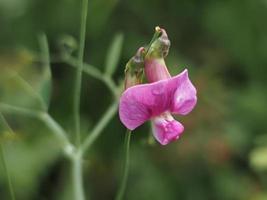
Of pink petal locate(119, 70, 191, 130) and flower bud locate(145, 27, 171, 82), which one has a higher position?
flower bud locate(145, 27, 171, 82)

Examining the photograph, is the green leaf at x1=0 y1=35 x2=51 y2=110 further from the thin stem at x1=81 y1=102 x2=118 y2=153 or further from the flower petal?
the flower petal

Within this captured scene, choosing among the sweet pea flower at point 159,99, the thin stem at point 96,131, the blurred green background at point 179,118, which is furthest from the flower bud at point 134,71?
the blurred green background at point 179,118

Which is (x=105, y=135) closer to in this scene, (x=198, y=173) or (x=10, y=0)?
(x=198, y=173)

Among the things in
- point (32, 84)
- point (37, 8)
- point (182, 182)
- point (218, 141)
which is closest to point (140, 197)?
point (182, 182)

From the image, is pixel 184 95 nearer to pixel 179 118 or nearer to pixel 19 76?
pixel 19 76

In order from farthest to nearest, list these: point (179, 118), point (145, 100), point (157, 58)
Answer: point (179, 118) < point (157, 58) < point (145, 100)

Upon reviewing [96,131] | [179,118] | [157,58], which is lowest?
[157,58]

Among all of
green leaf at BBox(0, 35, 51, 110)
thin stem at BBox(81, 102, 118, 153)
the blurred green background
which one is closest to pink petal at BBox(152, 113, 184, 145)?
thin stem at BBox(81, 102, 118, 153)

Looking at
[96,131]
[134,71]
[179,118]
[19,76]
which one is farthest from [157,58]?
[179,118]
